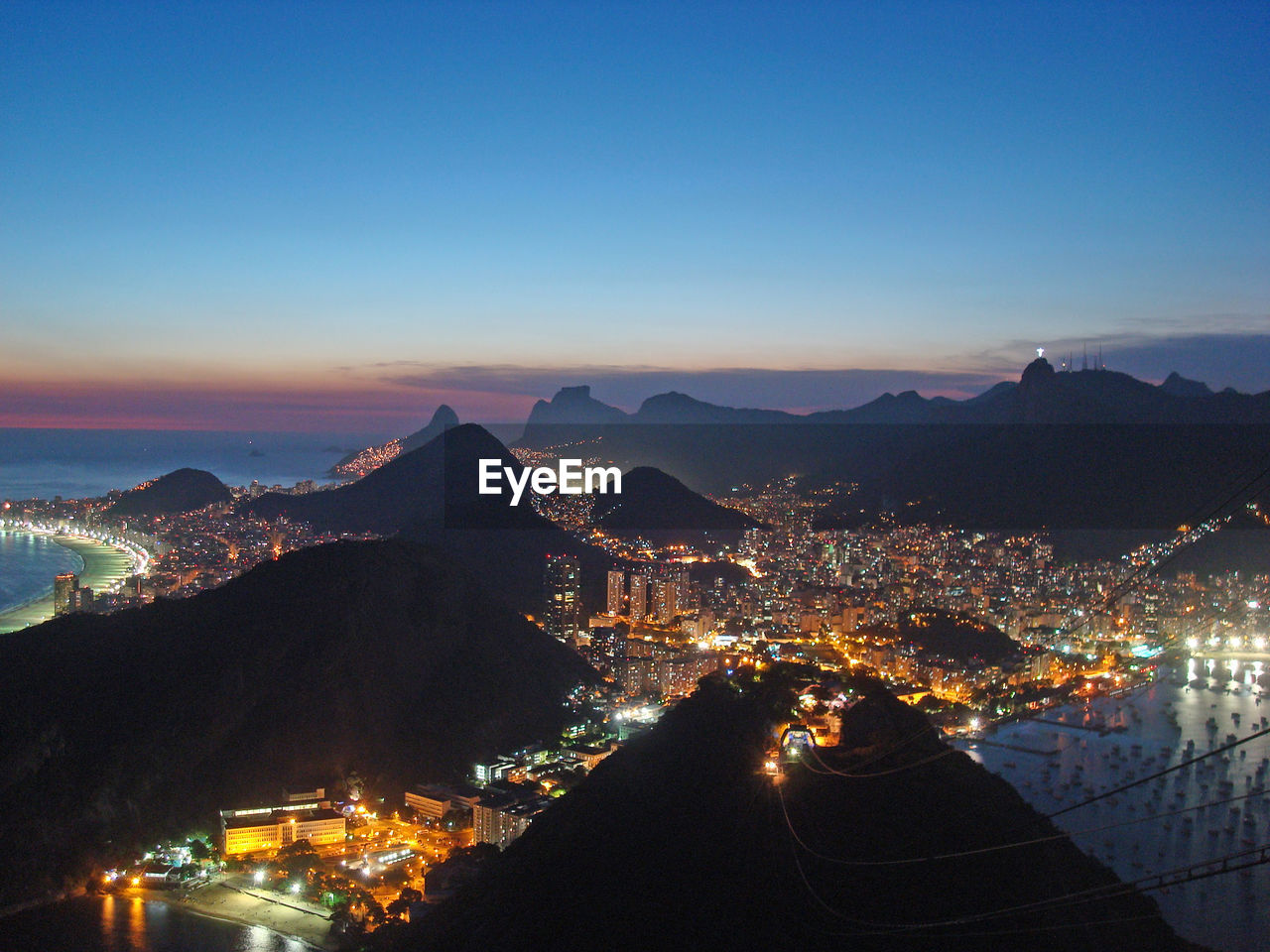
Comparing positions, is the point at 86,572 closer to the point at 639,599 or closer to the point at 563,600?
the point at 563,600

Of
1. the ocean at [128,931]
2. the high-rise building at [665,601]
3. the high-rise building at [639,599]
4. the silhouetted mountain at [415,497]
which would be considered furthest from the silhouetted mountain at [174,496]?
the ocean at [128,931]

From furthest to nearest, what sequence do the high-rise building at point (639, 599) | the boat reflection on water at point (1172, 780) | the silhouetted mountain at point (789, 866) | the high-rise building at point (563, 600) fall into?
the high-rise building at point (639, 599)
the high-rise building at point (563, 600)
the boat reflection on water at point (1172, 780)
the silhouetted mountain at point (789, 866)

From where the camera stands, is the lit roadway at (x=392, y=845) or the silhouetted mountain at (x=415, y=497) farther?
the silhouetted mountain at (x=415, y=497)

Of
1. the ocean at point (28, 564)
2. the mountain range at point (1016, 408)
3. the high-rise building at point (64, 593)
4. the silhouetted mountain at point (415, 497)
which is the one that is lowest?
the ocean at point (28, 564)

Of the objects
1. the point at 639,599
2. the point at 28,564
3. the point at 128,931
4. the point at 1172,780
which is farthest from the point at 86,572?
the point at 1172,780

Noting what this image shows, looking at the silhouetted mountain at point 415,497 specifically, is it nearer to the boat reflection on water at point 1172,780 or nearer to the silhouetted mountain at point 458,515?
the silhouetted mountain at point 458,515

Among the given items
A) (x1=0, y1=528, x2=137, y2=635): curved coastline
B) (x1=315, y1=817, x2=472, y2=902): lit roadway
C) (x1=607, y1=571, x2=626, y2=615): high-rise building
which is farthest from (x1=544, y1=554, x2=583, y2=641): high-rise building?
(x1=0, y1=528, x2=137, y2=635): curved coastline
